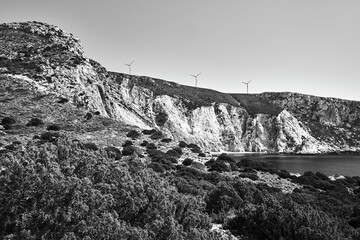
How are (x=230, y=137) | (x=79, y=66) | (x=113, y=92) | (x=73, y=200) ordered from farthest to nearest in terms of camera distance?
(x=230, y=137)
(x=113, y=92)
(x=79, y=66)
(x=73, y=200)

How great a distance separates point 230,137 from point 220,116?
9939 mm

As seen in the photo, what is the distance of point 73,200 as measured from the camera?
21.9 feet

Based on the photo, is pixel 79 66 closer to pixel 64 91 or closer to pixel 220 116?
pixel 64 91

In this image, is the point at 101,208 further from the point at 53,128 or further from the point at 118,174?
the point at 53,128

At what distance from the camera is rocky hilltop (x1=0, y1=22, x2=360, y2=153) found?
51.2 metres

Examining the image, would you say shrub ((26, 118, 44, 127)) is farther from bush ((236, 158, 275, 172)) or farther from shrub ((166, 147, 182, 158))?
bush ((236, 158, 275, 172))

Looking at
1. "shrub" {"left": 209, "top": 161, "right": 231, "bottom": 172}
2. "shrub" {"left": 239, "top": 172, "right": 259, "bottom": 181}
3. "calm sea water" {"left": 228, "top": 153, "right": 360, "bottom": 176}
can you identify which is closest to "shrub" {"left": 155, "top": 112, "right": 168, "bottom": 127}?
"calm sea water" {"left": 228, "top": 153, "right": 360, "bottom": 176}

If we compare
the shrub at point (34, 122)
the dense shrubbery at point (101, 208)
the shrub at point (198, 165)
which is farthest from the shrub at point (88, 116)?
the dense shrubbery at point (101, 208)

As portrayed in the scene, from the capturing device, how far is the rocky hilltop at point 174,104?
51.2 metres

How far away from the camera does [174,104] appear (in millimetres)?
109125

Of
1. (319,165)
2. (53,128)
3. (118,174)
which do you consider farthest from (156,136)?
(319,165)

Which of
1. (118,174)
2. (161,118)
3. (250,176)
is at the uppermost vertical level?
(118,174)

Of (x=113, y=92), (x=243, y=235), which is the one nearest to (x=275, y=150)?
(x=113, y=92)

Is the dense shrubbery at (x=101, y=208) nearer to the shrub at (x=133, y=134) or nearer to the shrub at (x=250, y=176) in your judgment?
the shrub at (x=250, y=176)
